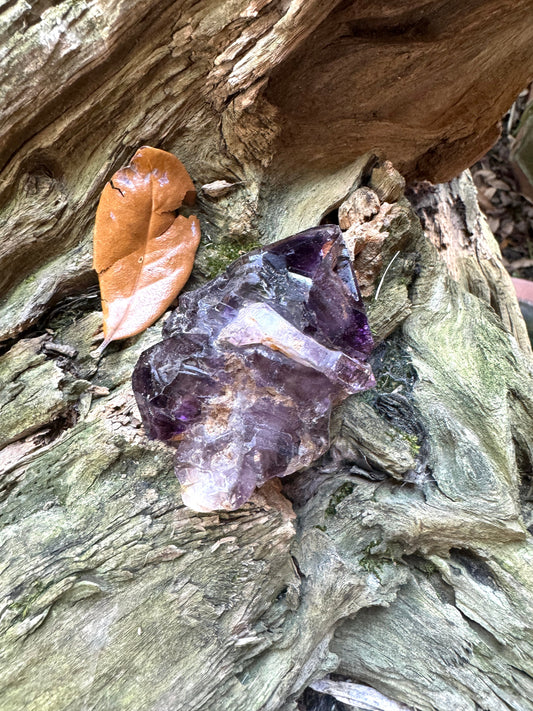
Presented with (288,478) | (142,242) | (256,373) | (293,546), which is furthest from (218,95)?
(293,546)

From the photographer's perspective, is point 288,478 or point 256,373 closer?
point 256,373

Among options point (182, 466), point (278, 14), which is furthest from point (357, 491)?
point (278, 14)

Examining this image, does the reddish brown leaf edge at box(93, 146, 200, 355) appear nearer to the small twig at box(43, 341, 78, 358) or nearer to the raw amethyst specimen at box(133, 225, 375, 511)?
the small twig at box(43, 341, 78, 358)

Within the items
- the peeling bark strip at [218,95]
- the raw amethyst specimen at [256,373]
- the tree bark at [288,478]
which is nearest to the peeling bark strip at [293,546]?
the tree bark at [288,478]

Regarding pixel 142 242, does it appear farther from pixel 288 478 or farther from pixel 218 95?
pixel 288 478

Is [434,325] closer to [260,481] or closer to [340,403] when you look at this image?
[340,403]

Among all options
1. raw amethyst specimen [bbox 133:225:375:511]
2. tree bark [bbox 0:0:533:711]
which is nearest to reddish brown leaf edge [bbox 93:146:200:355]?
tree bark [bbox 0:0:533:711]

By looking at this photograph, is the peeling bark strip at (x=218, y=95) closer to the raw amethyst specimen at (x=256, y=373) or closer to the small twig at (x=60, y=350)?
the small twig at (x=60, y=350)
